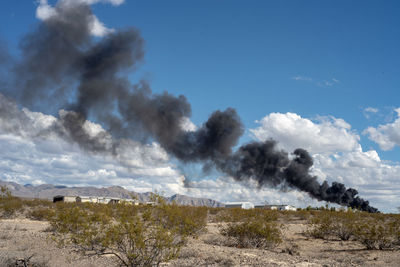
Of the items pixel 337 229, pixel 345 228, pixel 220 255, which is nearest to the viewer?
pixel 220 255

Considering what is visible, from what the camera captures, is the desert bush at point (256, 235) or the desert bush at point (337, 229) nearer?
the desert bush at point (256, 235)

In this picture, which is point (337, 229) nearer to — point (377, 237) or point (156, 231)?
point (377, 237)

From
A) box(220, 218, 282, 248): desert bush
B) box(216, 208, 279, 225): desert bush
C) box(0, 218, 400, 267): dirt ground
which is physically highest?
box(216, 208, 279, 225): desert bush

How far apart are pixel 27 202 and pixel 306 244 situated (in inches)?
1597

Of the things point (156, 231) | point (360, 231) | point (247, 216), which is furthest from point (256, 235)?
point (156, 231)

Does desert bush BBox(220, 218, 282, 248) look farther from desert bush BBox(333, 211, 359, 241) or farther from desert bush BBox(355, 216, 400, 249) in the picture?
desert bush BBox(333, 211, 359, 241)

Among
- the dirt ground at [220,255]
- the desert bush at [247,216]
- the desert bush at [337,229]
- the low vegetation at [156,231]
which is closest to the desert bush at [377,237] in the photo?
the low vegetation at [156,231]

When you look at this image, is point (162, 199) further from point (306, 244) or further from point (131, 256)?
point (306, 244)

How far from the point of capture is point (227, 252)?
1800 centimetres

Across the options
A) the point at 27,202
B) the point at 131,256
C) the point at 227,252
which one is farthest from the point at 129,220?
the point at 27,202

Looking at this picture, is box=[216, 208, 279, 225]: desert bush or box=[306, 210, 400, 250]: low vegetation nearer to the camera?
box=[306, 210, 400, 250]: low vegetation

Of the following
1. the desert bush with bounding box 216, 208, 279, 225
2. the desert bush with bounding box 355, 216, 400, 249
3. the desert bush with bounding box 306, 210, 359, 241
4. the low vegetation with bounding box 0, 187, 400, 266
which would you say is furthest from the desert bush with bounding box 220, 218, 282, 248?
the desert bush with bounding box 306, 210, 359, 241

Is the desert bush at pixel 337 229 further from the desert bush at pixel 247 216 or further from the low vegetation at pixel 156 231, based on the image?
the desert bush at pixel 247 216

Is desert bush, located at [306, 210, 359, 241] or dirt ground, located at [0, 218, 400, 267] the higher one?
desert bush, located at [306, 210, 359, 241]
